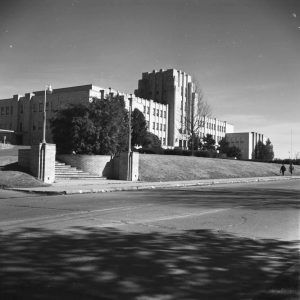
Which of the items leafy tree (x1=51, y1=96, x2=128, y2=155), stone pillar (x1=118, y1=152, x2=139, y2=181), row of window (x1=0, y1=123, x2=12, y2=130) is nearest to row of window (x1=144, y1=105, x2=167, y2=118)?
row of window (x1=0, y1=123, x2=12, y2=130)

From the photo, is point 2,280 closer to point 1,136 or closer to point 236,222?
point 236,222

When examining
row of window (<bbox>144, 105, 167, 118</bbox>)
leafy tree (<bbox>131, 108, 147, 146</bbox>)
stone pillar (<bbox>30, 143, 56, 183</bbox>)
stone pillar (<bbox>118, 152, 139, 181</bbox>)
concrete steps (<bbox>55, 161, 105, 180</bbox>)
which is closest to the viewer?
stone pillar (<bbox>30, 143, 56, 183</bbox>)

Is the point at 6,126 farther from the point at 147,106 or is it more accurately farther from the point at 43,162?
the point at 43,162

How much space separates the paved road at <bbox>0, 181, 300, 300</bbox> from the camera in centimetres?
498

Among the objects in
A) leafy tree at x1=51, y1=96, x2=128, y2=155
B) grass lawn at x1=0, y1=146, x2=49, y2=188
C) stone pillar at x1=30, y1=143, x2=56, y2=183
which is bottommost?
grass lawn at x1=0, y1=146, x2=49, y2=188

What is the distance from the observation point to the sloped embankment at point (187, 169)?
33219mm

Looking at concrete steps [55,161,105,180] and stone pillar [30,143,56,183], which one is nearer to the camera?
stone pillar [30,143,56,183]

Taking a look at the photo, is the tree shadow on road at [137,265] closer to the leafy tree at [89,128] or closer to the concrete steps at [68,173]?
the concrete steps at [68,173]

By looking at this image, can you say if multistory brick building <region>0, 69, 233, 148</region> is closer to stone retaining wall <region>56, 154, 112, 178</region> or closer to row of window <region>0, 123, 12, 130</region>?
row of window <region>0, 123, 12, 130</region>

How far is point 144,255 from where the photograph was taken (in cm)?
673

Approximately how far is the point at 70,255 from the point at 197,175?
31145 millimetres

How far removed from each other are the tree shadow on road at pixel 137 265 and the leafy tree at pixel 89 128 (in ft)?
71.7

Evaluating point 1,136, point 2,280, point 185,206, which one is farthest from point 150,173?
point 1,136

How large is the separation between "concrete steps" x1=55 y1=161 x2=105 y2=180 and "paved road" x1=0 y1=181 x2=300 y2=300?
14.5 meters
